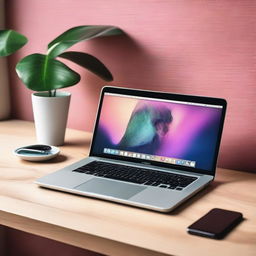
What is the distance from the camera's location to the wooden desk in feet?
2.82

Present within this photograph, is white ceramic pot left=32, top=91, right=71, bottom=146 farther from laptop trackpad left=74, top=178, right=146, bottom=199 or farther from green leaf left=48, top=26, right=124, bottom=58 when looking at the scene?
A: laptop trackpad left=74, top=178, right=146, bottom=199

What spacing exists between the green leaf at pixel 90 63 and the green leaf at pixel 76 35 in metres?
0.05

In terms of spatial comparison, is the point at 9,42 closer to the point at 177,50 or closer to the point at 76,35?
the point at 76,35

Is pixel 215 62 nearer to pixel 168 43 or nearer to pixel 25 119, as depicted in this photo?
pixel 168 43

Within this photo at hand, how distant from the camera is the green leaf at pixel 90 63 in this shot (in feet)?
4.63

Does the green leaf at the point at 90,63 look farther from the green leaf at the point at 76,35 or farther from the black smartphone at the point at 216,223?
the black smartphone at the point at 216,223

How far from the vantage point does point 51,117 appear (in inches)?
55.1

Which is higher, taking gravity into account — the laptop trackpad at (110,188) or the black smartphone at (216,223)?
the laptop trackpad at (110,188)

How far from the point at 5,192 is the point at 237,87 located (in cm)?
60

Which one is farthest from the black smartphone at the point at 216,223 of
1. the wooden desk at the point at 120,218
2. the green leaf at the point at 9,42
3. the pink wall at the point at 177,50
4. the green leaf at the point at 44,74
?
the green leaf at the point at 9,42

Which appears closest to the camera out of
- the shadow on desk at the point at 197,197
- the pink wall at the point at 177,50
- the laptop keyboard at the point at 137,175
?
the shadow on desk at the point at 197,197

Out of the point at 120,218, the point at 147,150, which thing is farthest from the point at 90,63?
the point at 120,218

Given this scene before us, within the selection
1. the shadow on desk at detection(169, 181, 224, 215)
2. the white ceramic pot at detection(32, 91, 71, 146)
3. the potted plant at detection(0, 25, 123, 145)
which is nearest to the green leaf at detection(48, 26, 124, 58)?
the potted plant at detection(0, 25, 123, 145)

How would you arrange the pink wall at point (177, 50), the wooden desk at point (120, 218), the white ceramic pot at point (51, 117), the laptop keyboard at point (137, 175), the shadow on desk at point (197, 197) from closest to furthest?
the wooden desk at point (120, 218) < the shadow on desk at point (197, 197) < the laptop keyboard at point (137, 175) < the pink wall at point (177, 50) < the white ceramic pot at point (51, 117)
